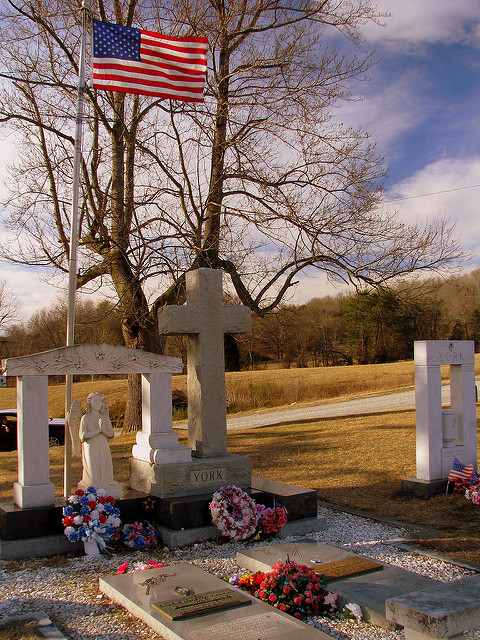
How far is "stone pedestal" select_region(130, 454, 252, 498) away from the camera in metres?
6.68

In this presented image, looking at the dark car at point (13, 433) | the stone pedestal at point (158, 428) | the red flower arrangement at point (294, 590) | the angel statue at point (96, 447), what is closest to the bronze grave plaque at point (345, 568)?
the red flower arrangement at point (294, 590)

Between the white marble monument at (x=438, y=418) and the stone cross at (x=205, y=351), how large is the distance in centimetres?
283

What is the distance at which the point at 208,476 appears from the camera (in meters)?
6.94

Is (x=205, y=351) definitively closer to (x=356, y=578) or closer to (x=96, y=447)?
(x=96, y=447)

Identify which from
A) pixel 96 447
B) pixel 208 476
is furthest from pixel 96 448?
pixel 208 476

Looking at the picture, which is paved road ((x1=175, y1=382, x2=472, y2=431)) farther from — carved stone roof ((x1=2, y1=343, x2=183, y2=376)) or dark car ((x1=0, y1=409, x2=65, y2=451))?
carved stone roof ((x1=2, y1=343, x2=183, y2=376))

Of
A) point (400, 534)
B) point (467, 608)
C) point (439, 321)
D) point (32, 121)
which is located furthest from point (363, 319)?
point (467, 608)

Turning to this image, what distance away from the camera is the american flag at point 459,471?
26.3ft

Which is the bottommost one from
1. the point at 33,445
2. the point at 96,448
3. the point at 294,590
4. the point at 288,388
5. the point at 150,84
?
the point at 288,388

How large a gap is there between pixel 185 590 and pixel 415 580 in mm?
1843

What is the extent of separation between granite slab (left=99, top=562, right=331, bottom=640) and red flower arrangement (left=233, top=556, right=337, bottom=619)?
24 centimetres

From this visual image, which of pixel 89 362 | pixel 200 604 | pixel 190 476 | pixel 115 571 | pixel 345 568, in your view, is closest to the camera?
pixel 200 604

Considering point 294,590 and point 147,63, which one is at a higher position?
point 147,63

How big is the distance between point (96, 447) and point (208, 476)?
135 cm
